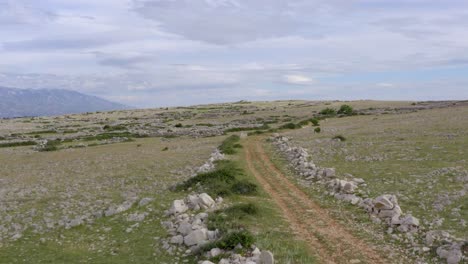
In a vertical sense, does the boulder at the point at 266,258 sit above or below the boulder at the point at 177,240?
above

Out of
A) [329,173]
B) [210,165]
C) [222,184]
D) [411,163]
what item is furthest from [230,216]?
[411,163]

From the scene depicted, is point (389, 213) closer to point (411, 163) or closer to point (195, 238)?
point (195, 238)

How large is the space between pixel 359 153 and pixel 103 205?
61.9 ft

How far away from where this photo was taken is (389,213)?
593 inches

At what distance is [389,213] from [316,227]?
2.72m

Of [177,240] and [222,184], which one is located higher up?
[222,184]

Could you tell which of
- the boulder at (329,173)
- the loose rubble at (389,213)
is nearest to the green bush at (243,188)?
the loose rubble at (389,213)

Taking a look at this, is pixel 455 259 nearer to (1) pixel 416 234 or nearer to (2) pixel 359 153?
(1) pixel 416 234

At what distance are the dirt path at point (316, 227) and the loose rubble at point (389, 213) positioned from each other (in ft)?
4.23

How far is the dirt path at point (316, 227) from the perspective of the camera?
473 inches

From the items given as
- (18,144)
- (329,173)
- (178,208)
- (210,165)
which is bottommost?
(18,144)

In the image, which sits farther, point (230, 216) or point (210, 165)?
point (210, 165)

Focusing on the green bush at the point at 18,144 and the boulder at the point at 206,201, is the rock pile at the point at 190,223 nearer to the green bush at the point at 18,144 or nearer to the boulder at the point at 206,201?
the boulder at the point at 206,201

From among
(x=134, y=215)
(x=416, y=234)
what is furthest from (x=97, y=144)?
(x=416, y=234)
